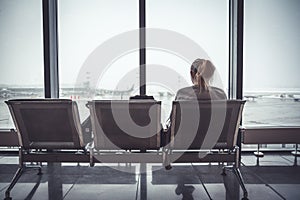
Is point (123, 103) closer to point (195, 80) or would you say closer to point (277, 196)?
point (195, 80)

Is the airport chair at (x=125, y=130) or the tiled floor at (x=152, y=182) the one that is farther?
the tiled floor at (x=152, y=182)

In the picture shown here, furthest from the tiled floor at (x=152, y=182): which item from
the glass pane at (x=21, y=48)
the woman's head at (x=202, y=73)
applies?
the glass pane at (x=21, y=48)

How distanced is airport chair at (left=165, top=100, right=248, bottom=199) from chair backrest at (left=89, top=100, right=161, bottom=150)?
0.15 metres

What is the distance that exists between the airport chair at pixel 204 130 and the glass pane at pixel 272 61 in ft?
6.44

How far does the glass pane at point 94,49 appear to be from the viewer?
409 centimetres

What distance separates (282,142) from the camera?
141 inches

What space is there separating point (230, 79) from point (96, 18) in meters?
2.13

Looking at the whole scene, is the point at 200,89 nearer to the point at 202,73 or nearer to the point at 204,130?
the point at 202,73

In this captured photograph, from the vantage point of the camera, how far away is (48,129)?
7.54 feet

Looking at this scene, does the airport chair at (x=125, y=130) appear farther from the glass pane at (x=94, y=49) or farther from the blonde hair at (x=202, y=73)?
the glass pane at (x=94, y=49)

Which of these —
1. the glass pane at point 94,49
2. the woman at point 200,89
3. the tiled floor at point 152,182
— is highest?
the glass pane at point 94,49

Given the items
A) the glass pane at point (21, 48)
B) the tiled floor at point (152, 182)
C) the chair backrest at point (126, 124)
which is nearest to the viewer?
the chair backrest at point (126, 124)

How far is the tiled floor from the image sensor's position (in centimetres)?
241

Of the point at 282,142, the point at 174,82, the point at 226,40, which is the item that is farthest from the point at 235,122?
the point at 226,40
